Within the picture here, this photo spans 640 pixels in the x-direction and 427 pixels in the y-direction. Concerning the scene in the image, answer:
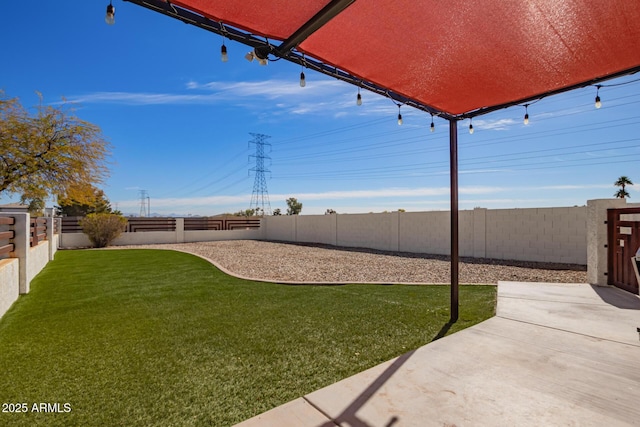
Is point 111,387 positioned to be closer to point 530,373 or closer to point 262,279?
point 530,373

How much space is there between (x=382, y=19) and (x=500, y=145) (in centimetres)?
2719

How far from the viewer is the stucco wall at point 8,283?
3834 millimetres

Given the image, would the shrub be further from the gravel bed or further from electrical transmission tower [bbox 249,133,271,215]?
electrical transmission tower [bbox 249,133,271,215]

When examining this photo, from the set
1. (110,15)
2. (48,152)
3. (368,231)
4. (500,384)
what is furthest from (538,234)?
(48,152)

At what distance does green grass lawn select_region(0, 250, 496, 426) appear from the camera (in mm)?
1956

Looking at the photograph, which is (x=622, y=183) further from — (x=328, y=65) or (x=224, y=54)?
(x=224, y=54)

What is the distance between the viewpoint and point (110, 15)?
165cm

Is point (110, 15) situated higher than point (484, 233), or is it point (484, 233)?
point (110, 15)

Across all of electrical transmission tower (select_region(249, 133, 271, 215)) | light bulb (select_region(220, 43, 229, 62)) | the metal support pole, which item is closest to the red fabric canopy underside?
light bulb (select_region(220, 43, 229, 62))

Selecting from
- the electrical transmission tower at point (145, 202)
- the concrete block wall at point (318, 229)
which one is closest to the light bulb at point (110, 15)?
the concrete block wall at point (318, 229)

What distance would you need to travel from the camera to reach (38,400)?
1.98 meters

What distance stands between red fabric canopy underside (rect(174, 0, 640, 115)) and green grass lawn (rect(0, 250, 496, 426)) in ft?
7.88

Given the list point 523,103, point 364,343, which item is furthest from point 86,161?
point 523,103

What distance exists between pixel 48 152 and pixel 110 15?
42.0 feet
